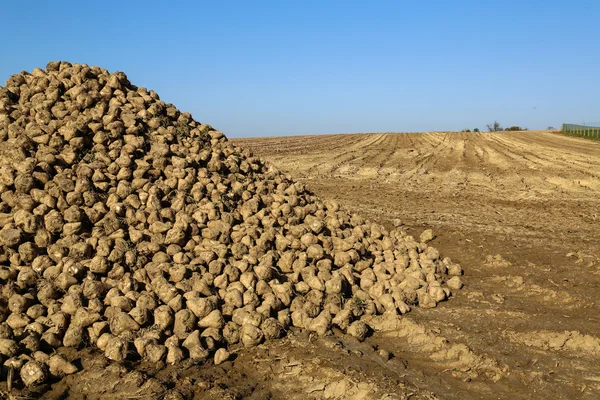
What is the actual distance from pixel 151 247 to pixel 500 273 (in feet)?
13.7

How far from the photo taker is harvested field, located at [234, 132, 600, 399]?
3830 millimetres

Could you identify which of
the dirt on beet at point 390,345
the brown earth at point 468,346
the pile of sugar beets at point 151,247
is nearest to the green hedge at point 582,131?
the brown earth at point 468,346

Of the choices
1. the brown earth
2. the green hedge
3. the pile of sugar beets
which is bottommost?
the brown earth

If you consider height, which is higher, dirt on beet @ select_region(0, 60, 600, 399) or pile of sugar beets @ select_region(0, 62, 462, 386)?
pile of sugar beets @ select_region(0, 62, 462, 386)

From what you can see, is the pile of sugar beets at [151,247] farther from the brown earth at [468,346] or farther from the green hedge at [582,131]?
the green hedge at [582,131]

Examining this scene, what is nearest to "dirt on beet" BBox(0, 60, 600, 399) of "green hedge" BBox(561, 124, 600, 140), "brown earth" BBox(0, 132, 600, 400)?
"brown earth" BBox(0, 132, 600, 400)

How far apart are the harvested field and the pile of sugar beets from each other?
0.54 m

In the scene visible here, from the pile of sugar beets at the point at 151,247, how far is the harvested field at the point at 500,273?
1.76 ft

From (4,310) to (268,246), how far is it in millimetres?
2365

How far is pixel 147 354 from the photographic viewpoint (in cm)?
388

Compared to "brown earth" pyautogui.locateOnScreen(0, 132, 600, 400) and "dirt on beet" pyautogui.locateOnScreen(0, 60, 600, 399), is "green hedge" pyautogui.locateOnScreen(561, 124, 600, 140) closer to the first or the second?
"brown earth" pyautogui.locateOnScreen(0, 132, 600, 400)

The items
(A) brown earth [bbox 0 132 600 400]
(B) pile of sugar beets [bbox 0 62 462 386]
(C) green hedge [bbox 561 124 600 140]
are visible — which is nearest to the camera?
(A) brown earth [bbox 0 132 600 400]

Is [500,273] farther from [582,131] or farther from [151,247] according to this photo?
[582,131]

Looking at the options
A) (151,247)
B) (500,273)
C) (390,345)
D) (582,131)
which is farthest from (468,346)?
(582,131)
